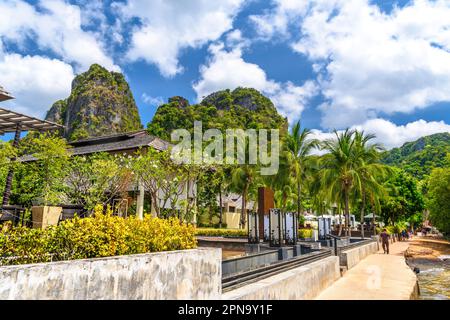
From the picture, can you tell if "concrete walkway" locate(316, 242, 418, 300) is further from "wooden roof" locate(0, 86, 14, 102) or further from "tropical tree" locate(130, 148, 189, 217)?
"wooden roof" locate(0, 86, 14, 102)

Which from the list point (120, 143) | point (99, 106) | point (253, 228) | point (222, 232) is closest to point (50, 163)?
point (253, 228)

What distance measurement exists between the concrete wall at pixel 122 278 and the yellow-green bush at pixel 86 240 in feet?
1.12

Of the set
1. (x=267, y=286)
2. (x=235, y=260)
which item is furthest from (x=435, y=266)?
(x=267, y=286)

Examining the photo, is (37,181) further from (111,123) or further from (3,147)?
(111,123)

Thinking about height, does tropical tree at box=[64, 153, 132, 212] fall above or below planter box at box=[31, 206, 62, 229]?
above

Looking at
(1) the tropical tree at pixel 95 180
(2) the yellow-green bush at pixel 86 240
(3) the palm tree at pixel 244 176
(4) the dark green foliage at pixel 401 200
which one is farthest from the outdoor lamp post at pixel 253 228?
(4) the dark green foliage at pixel 401 200

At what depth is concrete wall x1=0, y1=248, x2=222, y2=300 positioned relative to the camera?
8.59 feet

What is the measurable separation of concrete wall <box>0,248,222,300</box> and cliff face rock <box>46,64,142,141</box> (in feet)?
192

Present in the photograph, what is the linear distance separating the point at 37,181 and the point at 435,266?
23466 mm

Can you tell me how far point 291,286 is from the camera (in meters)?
5.96

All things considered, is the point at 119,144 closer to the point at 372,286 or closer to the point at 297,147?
the point at 297,147

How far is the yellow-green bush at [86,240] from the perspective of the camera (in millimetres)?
3045

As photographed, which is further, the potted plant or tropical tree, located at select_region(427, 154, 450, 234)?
tropical tree, located at select_region(427, 154, 450, 234)

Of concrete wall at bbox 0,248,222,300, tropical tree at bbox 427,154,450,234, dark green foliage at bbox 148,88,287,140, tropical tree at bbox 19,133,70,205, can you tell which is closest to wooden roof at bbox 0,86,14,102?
tropical tree at bbox 19,133,70,205
